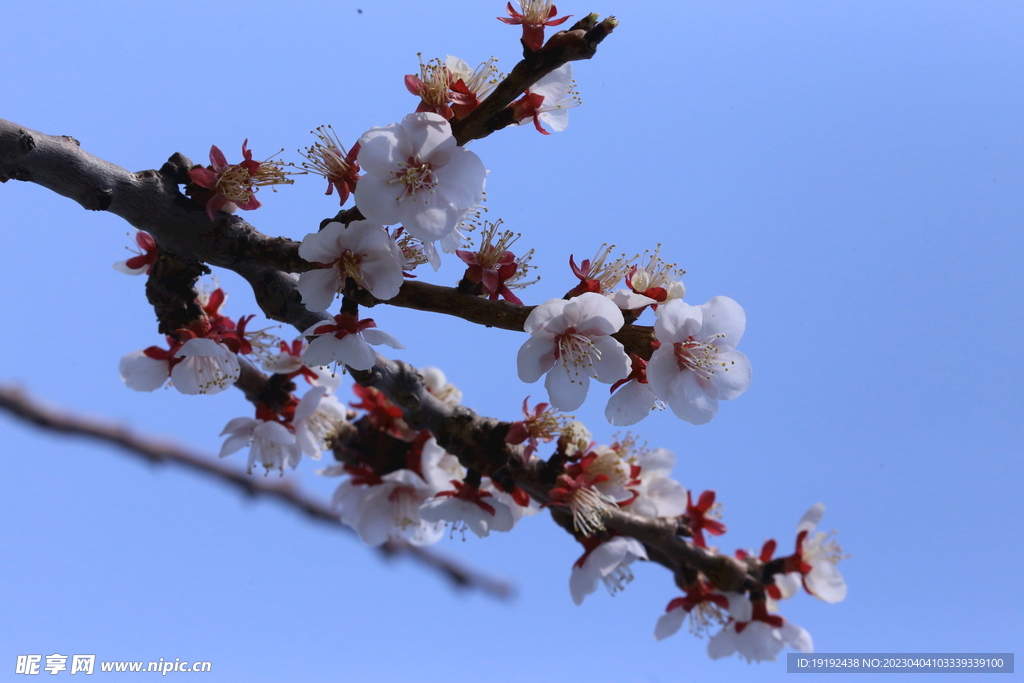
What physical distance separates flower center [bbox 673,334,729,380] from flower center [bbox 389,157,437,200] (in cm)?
73

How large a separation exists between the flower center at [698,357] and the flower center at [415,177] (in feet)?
2.40

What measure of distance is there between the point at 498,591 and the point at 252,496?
167 cm

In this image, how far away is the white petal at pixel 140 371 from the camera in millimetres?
2445

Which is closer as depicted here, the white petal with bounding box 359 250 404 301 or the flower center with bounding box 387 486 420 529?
the white petal with bounding box 359 250 404 301

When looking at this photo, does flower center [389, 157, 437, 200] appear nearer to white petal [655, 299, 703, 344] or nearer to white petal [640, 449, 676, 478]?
white petal [655, 299, 703, 344]

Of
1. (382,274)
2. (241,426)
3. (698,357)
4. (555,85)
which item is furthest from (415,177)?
(241,426)

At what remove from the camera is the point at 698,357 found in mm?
1752

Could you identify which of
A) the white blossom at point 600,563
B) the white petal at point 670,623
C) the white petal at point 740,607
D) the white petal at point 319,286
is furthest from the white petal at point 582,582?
the white petal at point 319,286

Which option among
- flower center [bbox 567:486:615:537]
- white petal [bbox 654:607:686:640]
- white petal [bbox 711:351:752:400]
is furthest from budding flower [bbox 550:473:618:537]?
white petal [bbox 654:607:686:640]

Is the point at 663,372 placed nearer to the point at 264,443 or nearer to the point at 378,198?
the point at 378,198

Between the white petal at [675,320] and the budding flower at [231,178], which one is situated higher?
the budding flower at [231,178]

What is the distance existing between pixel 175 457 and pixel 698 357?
3.03 m

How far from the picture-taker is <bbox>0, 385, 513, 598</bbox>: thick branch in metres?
3.41

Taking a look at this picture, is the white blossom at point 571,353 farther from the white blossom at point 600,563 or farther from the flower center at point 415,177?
the white blossom at point 600,563
